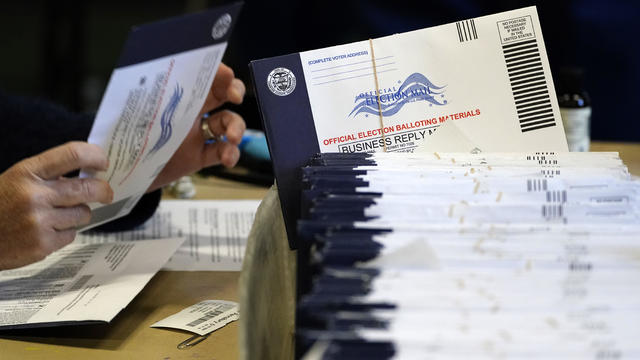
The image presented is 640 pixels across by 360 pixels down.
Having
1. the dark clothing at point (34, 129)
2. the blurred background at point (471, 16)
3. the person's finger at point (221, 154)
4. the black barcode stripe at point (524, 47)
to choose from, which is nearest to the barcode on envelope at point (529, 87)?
the black barcode stripe at point (524, 47)

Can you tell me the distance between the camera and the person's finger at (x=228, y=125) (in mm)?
1119

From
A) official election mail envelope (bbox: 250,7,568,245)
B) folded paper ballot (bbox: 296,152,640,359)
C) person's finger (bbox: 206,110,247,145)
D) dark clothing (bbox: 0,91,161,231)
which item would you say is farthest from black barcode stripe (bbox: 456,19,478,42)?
dark clothing (bbox: 0,91,161,231)

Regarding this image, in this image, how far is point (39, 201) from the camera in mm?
884

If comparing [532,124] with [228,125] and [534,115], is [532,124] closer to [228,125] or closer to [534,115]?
[534,115]

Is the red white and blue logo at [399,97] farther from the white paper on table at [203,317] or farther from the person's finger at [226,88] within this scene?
the person's finger at [226,88]

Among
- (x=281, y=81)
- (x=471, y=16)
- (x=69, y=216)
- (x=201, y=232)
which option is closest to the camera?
(x=281, y=81)

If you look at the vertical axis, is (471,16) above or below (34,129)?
above

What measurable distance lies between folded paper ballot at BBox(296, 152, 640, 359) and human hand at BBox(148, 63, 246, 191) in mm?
527

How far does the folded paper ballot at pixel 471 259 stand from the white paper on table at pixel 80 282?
0.33 metres

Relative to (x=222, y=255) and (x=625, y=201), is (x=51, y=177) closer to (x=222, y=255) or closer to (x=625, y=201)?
(x=222, y=255)

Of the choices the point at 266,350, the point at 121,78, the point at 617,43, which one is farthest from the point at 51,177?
the point at 617,43

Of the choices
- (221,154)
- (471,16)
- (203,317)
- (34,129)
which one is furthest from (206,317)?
(471,16)

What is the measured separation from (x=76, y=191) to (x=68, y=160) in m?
0.04

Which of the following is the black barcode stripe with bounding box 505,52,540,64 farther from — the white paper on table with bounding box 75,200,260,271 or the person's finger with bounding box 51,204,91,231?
the person's finger with bounding box 51,204,91,231
